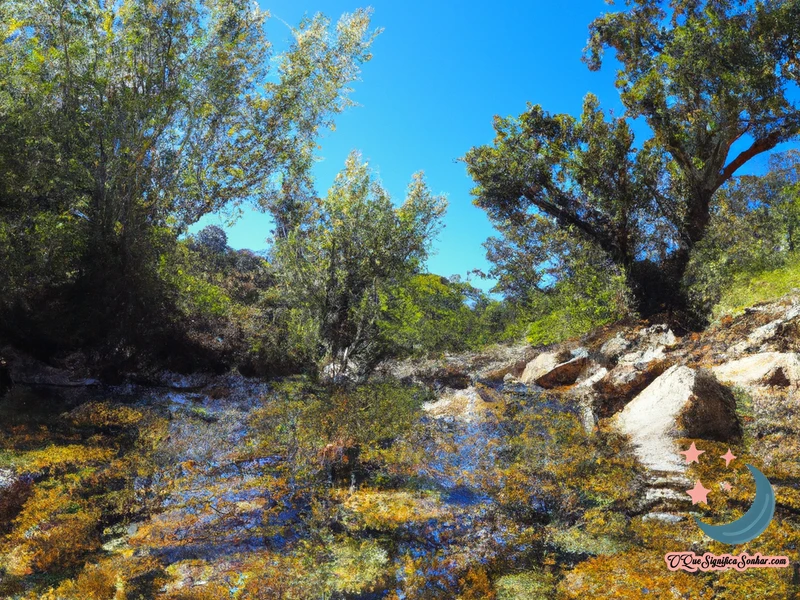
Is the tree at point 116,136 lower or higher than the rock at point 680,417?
higher

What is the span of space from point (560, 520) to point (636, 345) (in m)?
5.67

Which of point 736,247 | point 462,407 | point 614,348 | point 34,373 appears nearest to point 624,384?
point 462,407

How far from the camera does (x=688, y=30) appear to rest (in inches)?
388

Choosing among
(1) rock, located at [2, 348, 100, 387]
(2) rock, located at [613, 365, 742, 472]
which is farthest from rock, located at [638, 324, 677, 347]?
(1) rock, located at [2, 348, 100, 387]

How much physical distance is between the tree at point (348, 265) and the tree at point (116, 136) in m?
2.08

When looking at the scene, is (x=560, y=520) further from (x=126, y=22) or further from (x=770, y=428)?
(x=126, y=22)

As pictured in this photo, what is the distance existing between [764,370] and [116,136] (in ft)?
28.1

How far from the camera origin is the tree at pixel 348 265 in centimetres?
795

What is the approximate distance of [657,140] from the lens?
435 inches

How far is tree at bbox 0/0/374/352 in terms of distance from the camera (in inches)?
231

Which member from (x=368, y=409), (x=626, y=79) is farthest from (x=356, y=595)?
(x=626, y=79)

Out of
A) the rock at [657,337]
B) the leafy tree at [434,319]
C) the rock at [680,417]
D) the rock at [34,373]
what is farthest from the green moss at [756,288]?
the rock at [34,373]

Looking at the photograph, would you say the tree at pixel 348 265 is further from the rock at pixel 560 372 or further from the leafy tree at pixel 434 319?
the rock at pixel 560 372

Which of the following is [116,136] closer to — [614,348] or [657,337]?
[614,348]
